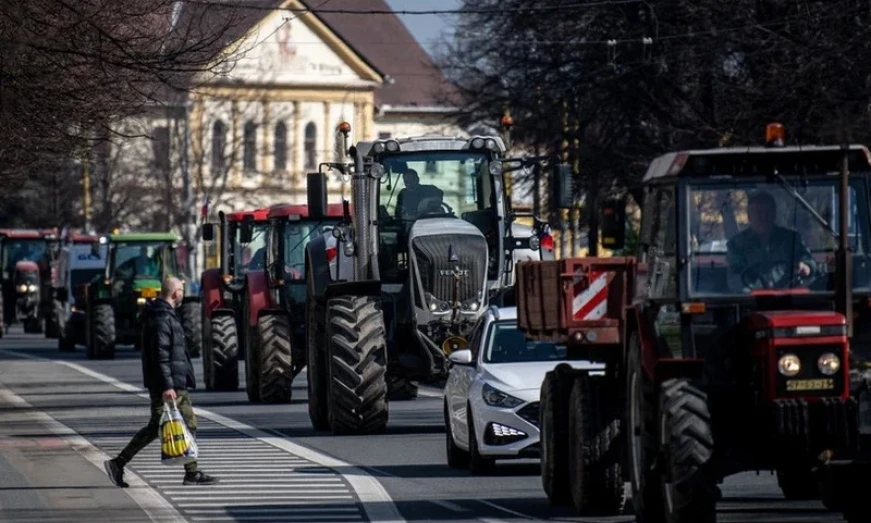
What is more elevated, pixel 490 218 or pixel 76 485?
pixel 490 218

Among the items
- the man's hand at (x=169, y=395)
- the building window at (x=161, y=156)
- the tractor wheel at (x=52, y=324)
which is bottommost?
the tractor wheel at (x=52, y=324)

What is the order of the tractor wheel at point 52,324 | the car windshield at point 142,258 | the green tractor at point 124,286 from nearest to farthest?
the green tractor at point 124,286 → the car windshield at point 142,258 → the tractor wheel at point 52,324

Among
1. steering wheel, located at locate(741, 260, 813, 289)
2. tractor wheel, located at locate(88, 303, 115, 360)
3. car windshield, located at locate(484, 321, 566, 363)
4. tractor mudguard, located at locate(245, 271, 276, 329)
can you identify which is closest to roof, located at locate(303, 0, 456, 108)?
tractor wheel, located at locate(88, 303, 115, 360)

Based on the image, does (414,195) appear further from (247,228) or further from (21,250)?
(21,250)

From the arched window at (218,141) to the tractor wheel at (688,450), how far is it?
7942 cm

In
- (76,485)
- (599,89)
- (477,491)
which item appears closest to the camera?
(477,491)

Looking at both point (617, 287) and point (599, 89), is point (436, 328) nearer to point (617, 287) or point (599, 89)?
point (617, 287)

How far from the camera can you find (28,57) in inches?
843

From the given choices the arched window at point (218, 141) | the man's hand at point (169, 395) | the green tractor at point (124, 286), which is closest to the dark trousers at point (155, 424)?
the man's hand at point (169, 395)

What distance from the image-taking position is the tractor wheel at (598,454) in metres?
14.6

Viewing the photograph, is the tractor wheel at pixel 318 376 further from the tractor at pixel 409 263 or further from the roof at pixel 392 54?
the roof at pixel 392 54

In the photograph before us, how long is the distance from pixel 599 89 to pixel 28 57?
2789 cm

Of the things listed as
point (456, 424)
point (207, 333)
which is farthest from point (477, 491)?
point (207, 333)

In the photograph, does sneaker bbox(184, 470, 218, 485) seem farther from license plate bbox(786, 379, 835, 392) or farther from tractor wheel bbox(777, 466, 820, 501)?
license plate bbox(786, 379, 835, 392)
